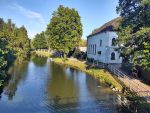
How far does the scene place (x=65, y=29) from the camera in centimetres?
8400

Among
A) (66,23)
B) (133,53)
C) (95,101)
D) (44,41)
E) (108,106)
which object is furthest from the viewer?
(44,41)

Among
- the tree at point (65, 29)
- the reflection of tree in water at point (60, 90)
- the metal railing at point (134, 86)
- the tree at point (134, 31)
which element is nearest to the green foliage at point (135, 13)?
the tree at point (134, 31)

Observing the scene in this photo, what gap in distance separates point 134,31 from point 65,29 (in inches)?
1947

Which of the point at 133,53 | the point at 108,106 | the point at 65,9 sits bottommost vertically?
the point at 108,106

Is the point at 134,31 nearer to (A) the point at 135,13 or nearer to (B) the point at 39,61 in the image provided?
(A) the point at 135,13

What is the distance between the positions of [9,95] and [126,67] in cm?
2369

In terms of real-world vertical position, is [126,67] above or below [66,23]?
below

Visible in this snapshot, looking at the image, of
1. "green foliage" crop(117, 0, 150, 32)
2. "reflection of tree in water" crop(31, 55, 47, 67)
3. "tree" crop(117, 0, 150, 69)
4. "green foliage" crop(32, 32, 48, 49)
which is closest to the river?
"tree" crop(117, 0, 150, 69)

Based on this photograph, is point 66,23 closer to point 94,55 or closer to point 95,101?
point 94,55

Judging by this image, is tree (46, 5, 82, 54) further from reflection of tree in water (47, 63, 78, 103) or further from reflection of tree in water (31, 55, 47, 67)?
reflection of tree in water (47, 63, 78, 103)

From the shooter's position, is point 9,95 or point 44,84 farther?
point 44,84

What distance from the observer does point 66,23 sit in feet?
278

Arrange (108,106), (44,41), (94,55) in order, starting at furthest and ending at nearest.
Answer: (44,41)
(94,55)
(108,106)

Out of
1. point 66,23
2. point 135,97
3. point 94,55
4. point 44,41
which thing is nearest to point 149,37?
point 135,97
